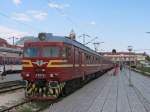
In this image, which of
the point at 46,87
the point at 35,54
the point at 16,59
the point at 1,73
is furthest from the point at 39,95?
the point at 16,59

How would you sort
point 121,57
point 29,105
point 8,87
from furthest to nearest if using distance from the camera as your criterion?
point 121,57
point 8,87
point 29,105

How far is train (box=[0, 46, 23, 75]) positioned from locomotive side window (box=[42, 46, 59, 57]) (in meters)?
23.3

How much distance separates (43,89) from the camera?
61.8ft

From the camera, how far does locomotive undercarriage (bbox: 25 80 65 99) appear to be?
18.7 m

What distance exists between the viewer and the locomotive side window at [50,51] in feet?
63.9

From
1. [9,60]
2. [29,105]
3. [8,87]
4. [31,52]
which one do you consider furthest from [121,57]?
[29,105]

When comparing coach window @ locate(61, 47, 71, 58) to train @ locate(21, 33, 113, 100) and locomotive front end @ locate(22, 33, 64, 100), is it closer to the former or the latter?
train @ locate(21, 33, 113, 100)

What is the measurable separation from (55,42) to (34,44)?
3.70 feet

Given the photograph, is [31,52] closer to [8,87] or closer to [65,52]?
[65,52]

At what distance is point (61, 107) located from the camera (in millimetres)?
16156

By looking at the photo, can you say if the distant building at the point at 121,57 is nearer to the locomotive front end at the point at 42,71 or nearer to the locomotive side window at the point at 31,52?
the locomotive side window at the point at 31,52

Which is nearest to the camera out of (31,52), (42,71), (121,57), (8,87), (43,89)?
(43,89)

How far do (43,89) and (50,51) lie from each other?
2.03 metres

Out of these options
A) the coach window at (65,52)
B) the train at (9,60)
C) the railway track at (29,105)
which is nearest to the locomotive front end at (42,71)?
the coach window at (65,52)
